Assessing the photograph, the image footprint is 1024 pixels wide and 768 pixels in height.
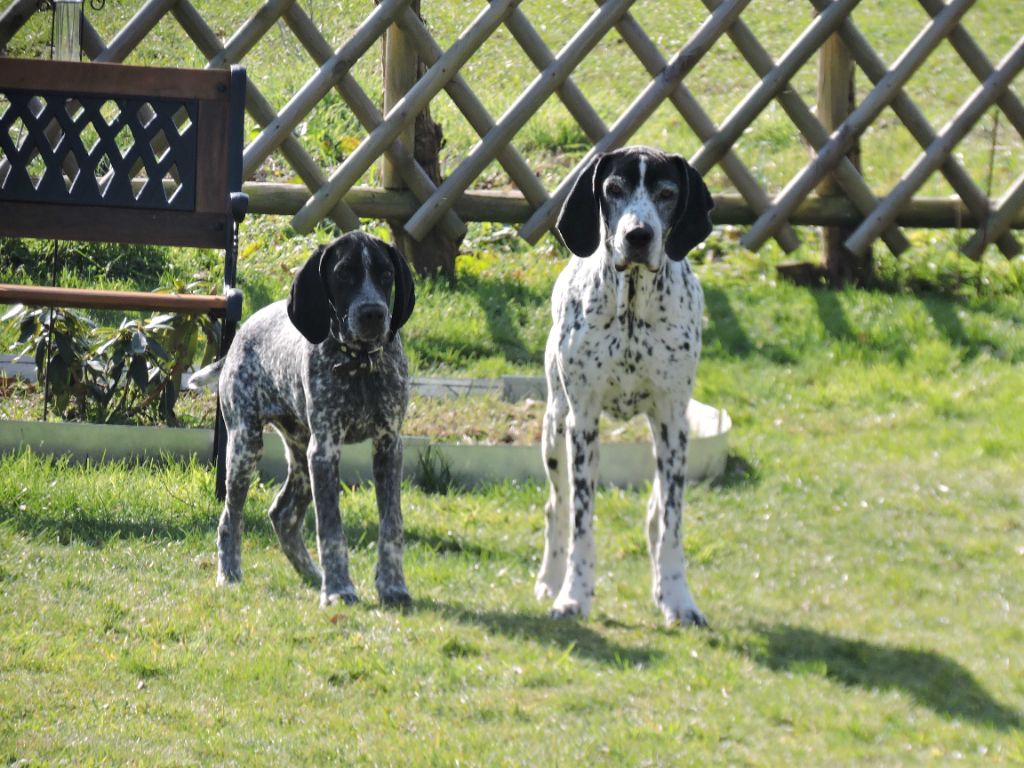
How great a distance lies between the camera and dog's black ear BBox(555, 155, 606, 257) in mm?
6020

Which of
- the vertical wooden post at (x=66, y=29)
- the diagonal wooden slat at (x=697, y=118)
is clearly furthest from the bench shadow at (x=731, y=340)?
the vertical wooden post at (x=66, y=29)

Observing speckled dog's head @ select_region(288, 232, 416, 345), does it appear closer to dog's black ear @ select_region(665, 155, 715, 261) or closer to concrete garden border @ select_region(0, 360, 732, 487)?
dog's black ear @ select_region(665, 155, 715, 261)

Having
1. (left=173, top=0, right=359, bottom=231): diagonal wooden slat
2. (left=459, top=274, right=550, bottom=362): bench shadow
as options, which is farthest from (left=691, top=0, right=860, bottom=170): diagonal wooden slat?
(left=173, top=0, right=359, bottom=231): diagonal wooden slat

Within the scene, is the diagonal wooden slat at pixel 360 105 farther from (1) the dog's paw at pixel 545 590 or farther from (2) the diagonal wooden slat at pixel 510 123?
(1) the dog's paw at pixel 545 590

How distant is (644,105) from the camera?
1020cm

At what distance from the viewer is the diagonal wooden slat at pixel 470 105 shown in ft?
32.8

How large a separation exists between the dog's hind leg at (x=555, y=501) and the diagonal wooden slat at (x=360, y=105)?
3.95 m

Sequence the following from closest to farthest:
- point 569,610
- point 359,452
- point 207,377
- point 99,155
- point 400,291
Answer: point 400,291, point 569,610, point 207,377, point 359,452, point 99,155

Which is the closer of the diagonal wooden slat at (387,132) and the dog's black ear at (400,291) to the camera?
the dog's black ear at (400,291)

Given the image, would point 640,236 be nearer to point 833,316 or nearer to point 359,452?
point 359,452

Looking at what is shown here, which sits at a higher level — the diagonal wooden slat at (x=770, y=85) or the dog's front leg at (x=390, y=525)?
the diagonal wooden slat at (x=770, y=85)

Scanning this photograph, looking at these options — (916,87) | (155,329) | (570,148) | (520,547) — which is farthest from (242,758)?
(916,87)

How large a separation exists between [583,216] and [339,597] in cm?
167

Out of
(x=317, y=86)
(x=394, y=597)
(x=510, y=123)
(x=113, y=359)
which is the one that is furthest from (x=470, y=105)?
(x=394, y=597)
